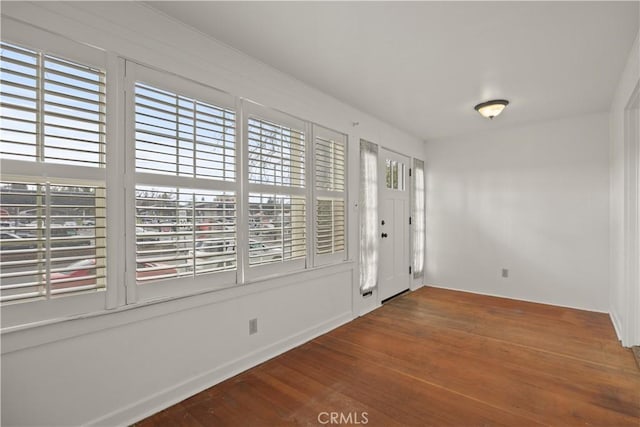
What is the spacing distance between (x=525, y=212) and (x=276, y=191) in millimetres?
3810

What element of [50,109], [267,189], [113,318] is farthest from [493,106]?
[113,318]

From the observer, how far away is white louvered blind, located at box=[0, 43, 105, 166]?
1492mm

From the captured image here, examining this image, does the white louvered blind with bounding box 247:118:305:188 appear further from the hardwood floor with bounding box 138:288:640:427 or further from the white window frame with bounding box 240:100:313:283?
the hardwood floor with bounding box 138:288:640:427

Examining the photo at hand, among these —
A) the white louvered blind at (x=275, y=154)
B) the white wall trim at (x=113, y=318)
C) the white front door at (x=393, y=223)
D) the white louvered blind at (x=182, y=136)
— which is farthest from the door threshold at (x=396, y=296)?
the white louvered blind at (x=182, y=136)

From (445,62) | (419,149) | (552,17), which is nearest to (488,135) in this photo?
(419,149)

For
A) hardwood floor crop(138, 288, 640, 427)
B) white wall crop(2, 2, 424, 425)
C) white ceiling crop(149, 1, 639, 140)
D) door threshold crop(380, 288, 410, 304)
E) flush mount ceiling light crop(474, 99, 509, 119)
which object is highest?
white ceiling crop(149, 1, 639, 140)

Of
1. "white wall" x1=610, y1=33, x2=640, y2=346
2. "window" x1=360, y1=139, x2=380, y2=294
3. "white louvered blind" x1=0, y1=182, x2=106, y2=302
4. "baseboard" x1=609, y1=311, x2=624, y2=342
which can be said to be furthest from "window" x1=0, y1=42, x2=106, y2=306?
"baseboard" x1=609, y1=311, x2=624, y2=342

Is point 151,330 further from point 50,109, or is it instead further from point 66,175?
point 50,109

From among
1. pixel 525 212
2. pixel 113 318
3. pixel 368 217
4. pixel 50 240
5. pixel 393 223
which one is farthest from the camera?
pixel 393 223

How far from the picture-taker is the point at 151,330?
2.00m

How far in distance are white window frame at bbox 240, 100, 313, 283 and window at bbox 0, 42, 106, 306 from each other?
98 cm

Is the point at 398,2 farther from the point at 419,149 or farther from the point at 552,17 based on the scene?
the point at 419,149

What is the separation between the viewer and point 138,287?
1.93 metres

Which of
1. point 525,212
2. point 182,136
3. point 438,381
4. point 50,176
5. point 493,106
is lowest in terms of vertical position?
point 438,381
